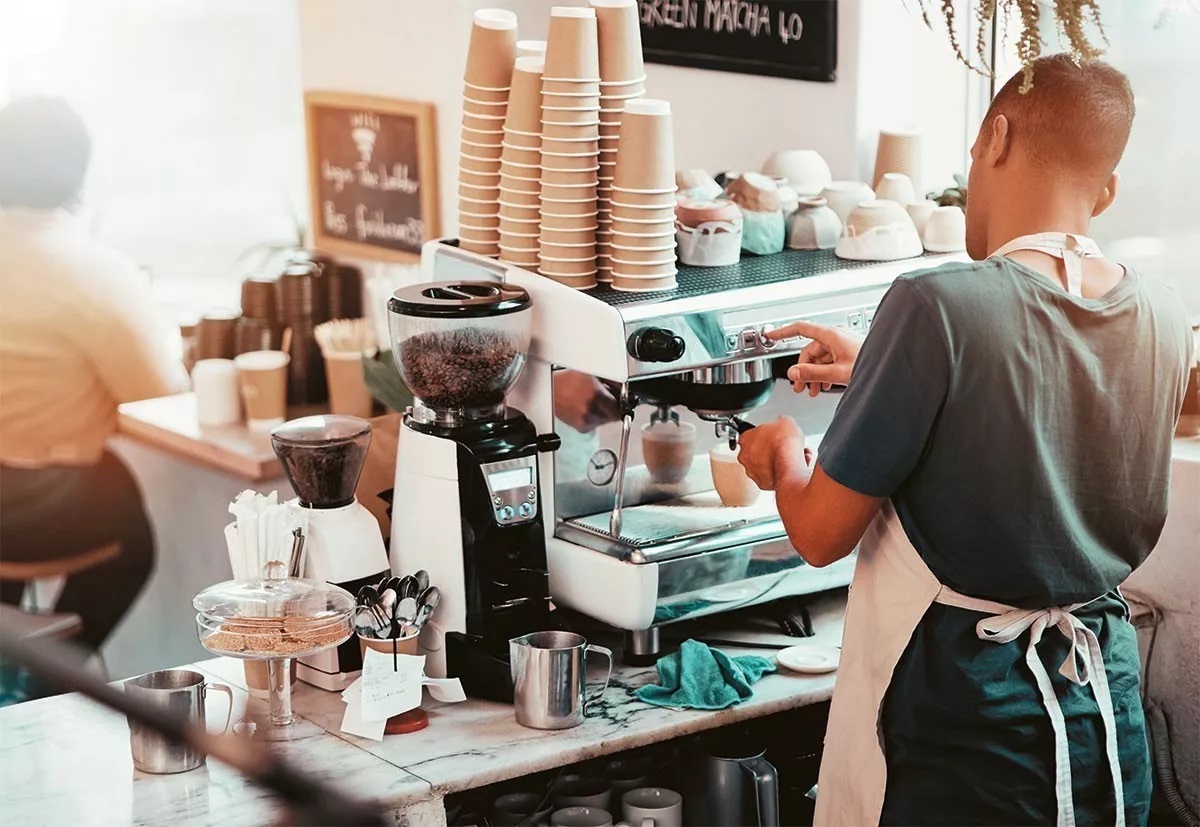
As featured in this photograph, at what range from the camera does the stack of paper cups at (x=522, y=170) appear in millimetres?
2387

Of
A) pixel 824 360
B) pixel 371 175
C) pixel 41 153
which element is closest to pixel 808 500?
pixel 824 360

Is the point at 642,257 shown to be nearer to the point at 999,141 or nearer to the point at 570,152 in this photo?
the point at 570,152

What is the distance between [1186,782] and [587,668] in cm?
106

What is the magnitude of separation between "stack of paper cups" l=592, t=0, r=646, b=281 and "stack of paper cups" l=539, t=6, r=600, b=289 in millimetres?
Result: 23

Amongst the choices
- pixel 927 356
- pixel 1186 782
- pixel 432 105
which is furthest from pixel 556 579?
pixel 432 105

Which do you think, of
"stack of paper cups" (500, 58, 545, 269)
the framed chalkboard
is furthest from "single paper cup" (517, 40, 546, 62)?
the framed chalkboard

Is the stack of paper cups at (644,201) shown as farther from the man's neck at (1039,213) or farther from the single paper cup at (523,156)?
the man's neck at (1039,213)

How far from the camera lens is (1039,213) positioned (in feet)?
5.70

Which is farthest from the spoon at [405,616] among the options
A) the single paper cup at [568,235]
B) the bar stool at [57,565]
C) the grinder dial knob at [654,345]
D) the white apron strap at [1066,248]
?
the bar stool at [57,565]

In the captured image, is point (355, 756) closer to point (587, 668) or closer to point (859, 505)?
point (587, 668)

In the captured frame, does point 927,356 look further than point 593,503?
No

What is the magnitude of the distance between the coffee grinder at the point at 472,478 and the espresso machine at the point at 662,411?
7 centimetres

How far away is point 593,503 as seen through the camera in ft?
8.02

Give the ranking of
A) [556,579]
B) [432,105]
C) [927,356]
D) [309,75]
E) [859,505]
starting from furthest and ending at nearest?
1. [309,75]
2. [432,105]
3. [556,579]
4. [859,505]
5. [927,356]
